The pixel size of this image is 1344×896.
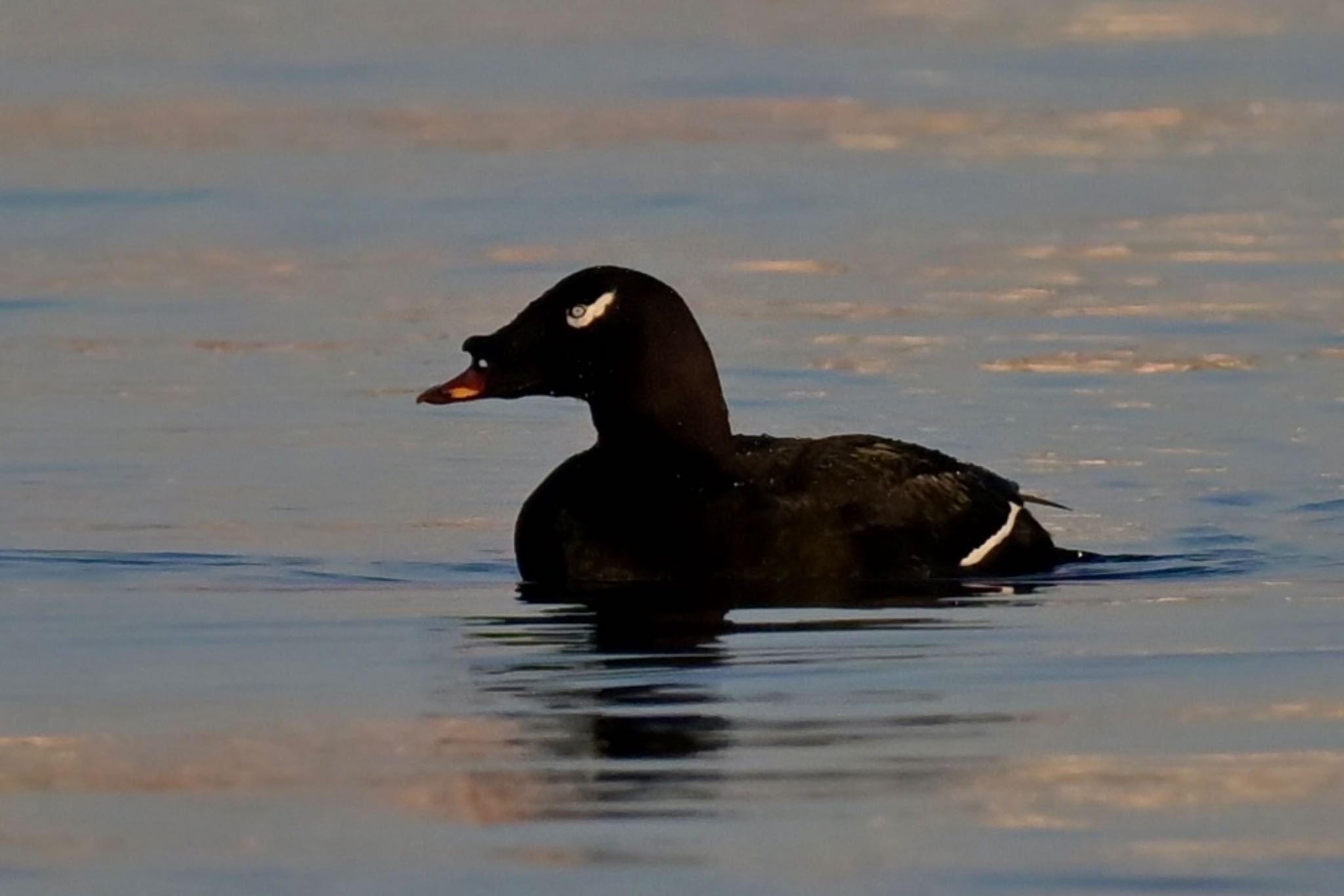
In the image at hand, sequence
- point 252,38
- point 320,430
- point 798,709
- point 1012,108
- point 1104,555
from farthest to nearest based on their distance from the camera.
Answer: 1. point 252,38
2. point 1012,108
3. point 320,430
4. point 1104,555
5. point 798,709

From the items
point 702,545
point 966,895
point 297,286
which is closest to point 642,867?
point 966,895

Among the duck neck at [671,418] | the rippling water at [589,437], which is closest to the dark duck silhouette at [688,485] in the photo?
the duck neck at [671,418]

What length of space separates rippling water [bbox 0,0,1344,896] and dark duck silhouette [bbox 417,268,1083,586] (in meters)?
0.23

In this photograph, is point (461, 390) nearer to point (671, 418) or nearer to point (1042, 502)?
point (671, 418)

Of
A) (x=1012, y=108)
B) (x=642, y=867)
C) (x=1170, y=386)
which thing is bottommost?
(x=642, y=867)

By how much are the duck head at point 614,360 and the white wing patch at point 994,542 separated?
2.48 feet

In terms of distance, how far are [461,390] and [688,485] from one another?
2.56 feet

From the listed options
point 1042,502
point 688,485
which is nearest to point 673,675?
point 688,485

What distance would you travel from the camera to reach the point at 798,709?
23.3 ft

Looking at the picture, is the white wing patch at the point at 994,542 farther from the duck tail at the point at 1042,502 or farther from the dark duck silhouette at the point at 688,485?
the duck tail at the point at 1042,502

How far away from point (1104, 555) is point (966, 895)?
15.9 ft

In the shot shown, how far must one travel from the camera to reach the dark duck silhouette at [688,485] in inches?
367

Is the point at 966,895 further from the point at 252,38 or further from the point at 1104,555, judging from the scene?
the point at 252,38

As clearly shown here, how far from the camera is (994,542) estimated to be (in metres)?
9.84
